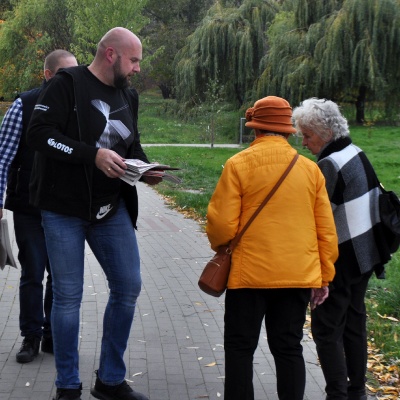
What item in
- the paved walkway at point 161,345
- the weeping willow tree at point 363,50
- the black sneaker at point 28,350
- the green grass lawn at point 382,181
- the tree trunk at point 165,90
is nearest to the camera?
the paved walkway at point 161,345

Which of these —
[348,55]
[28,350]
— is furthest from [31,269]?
[348,55]

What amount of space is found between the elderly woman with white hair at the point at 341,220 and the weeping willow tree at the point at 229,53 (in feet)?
76.0

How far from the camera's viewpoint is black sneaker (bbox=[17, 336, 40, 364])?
5.30 meters

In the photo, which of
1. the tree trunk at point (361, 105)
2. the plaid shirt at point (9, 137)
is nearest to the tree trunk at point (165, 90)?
the tree trunk at point (361, 105)

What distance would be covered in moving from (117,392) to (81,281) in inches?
26.4

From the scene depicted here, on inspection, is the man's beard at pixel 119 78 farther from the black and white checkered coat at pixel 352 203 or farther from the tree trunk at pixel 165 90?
the tree trunk at pixel 165 90

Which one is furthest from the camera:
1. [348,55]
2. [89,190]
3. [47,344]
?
[348,55]

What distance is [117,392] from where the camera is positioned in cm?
457

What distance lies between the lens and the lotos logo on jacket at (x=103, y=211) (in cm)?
434

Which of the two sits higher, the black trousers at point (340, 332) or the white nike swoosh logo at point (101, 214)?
the white nike swoosh logo at point (101, 214)

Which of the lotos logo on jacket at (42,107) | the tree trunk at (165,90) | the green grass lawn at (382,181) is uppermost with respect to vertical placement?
the lotos logo on jacket at (42,107)

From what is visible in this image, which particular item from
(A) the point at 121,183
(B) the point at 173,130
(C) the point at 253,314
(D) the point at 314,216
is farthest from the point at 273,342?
(B) the point at 173,130

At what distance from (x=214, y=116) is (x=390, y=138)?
21.3 ft

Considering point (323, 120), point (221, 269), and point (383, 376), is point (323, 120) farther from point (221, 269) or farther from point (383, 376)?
point (383, 376)
